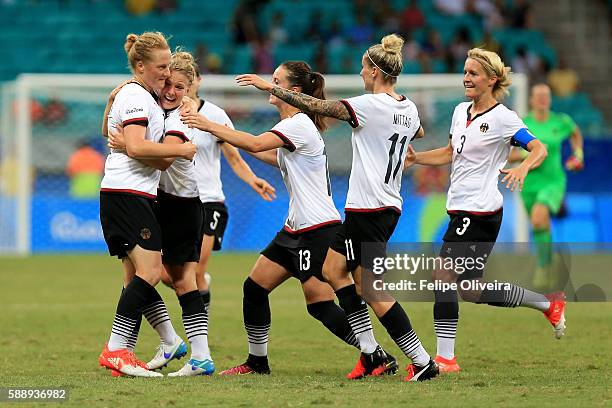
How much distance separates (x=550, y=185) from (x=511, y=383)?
21.7ft

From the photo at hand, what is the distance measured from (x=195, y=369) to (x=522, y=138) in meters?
2.74

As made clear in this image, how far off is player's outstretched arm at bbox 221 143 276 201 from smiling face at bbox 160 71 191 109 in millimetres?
1168

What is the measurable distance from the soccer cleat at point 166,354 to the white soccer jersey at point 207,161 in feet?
6.79

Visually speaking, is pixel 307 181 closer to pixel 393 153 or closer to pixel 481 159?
pixel 393 153

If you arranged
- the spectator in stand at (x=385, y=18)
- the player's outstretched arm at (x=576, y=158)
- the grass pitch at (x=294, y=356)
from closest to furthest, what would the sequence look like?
the grass pitch at (x=294, y=356), the player's outstretched arm at (x=576, y=158), the spectator in stand at (x=385, y=18)

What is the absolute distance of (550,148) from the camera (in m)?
13.7

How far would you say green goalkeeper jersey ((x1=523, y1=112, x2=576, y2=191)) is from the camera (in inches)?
537

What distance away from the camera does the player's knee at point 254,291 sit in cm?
797

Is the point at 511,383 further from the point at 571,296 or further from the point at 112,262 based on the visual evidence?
the point at 112,262

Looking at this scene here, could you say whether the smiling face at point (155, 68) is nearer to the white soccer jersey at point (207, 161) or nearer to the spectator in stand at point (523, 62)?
the white soccer jersey at point (207, 161)

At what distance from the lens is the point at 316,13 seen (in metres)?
25.4

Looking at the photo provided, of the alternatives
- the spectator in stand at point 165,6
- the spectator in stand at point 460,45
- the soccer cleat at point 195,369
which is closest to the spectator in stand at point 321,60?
the spectator in stand at point 460,45

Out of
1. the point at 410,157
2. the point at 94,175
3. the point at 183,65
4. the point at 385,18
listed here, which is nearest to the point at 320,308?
the point at 410,157

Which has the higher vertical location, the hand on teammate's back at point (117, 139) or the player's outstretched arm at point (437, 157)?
the hand on teammate's back at point (117, 139)
